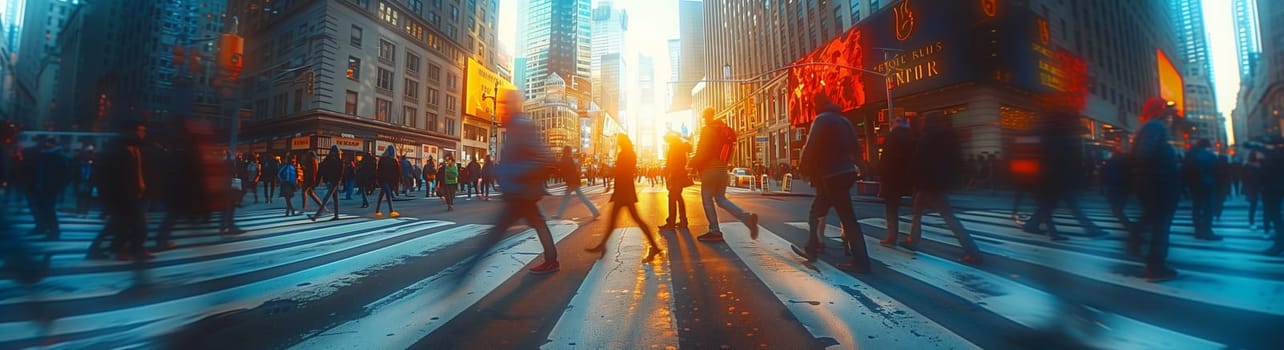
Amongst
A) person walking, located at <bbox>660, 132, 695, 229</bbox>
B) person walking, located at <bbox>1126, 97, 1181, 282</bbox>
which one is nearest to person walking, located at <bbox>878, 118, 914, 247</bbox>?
person walking, located at <bbox>1126, 97, 1181, 282</bbox>

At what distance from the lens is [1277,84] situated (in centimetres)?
310

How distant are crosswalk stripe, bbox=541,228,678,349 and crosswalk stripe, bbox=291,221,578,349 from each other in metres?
0.66

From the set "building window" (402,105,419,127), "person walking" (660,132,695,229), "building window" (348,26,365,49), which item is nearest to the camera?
"person walking" (660,132,695,229)

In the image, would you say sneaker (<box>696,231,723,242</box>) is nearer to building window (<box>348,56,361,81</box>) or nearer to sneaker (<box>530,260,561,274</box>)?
sneaker (<box>530,260,561,274</box>)

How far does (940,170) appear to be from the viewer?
384cm

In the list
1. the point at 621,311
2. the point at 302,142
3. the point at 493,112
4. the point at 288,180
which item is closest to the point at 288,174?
the point at 288,180

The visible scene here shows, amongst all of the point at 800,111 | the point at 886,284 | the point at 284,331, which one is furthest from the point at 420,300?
the point at 800,111

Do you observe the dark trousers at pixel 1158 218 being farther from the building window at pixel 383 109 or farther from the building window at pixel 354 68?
the building window at pixel 383 109

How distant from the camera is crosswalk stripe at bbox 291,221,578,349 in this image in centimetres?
193

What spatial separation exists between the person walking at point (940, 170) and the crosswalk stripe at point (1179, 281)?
1.90 ft

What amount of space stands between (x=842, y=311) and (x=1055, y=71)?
2.96m

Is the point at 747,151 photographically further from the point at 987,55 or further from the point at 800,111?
the point at 987,55

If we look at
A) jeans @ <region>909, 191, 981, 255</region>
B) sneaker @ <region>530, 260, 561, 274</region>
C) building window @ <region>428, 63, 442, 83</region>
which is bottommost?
sneaker @ <region>530, 260, 561, 274</region>

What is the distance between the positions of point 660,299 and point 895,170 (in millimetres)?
3174
